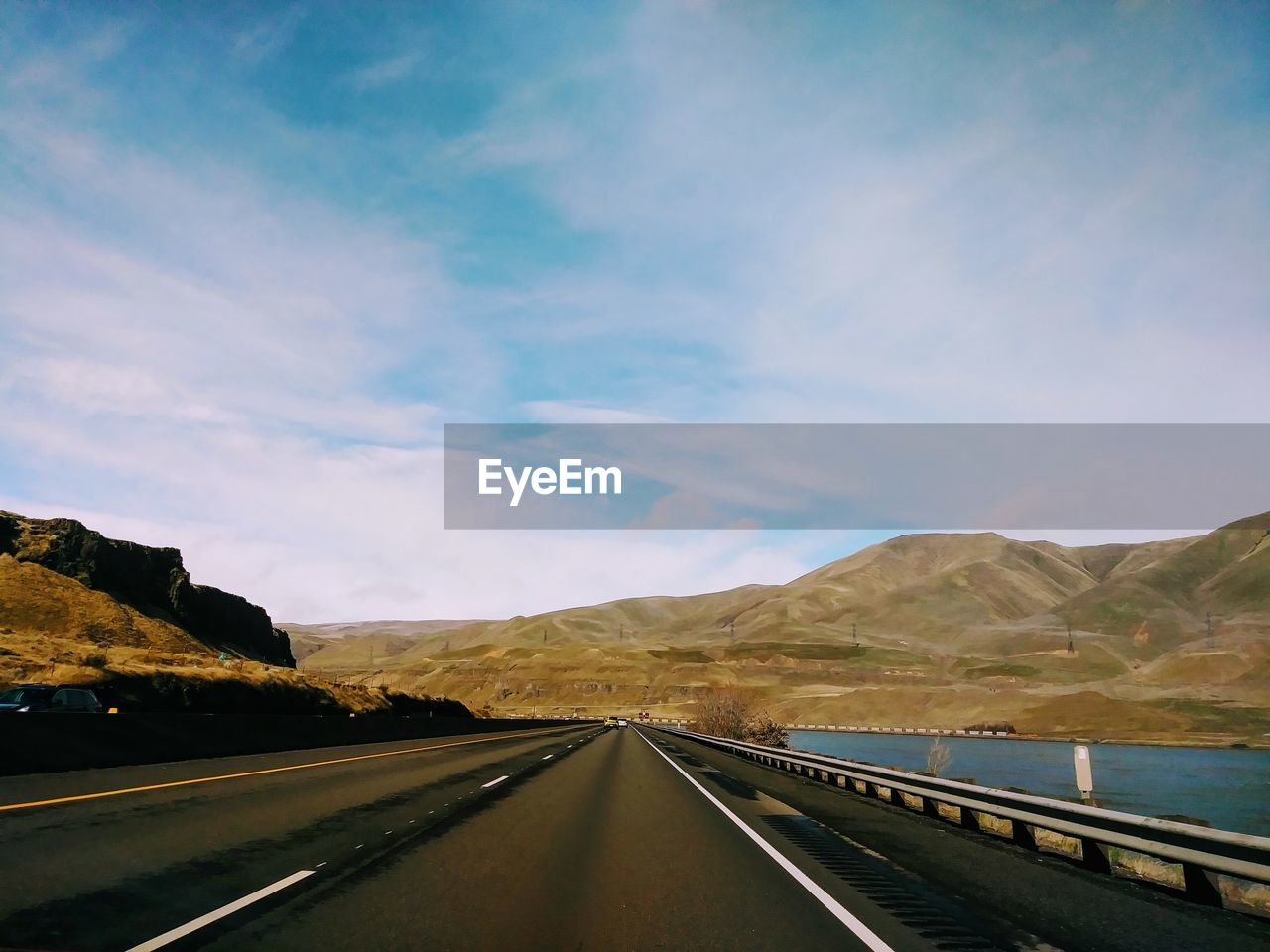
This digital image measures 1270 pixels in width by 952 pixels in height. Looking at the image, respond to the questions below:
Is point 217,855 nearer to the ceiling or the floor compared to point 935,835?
nearer to the ceiling

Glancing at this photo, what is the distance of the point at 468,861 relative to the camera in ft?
28.6

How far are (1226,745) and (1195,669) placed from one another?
50485 millimetres

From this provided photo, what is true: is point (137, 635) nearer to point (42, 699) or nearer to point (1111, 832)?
point (42, 699)

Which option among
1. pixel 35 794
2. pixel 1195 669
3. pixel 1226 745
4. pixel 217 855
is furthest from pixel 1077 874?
pixel 1195 669

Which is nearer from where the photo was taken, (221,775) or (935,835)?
(935,835)

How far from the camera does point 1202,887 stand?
795 centimetres

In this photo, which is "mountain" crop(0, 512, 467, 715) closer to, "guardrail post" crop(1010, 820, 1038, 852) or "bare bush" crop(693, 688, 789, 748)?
"bare bush" crop(693, 688, 789, 748)

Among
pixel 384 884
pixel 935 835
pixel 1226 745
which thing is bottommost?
pixel 1226 745

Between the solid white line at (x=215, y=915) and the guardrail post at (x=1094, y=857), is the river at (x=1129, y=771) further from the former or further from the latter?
the solid white line at (x=215, y=915)

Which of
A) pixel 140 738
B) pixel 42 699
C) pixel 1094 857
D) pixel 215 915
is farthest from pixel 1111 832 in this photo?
pixel 42 699

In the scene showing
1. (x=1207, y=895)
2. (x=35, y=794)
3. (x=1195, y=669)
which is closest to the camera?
(x=1207, y=895)

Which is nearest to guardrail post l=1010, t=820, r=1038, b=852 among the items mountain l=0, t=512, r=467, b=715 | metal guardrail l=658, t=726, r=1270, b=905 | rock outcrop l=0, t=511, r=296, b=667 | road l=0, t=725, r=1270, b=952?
metal guardrail l=658, t=726, r=1270, b=905

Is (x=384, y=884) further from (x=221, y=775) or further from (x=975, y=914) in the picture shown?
(x=221, y=775)

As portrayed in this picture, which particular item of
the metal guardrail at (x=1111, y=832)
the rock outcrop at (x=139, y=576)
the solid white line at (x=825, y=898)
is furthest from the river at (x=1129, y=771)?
the rock outcrop at (x=139, y=576)
